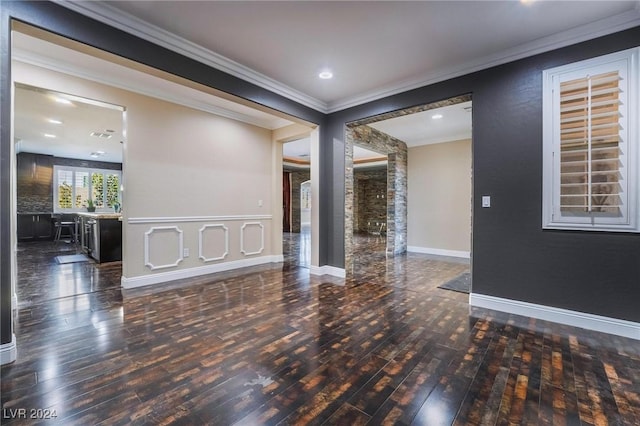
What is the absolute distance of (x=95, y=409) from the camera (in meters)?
1.52

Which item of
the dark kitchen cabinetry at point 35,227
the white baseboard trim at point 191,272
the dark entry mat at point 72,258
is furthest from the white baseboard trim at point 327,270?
the dark kitchen cabinetry at point 35,227

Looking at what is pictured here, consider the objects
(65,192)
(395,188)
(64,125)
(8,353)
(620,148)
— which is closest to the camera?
(8,353)

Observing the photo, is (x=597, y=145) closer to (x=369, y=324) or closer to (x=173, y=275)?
(x=369, y=324)

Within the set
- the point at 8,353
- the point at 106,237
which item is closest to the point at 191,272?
the point at 106,237

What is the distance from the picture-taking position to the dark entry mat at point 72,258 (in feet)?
18.2

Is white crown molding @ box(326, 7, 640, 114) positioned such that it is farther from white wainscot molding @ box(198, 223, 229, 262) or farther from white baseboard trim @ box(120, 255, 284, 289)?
white baseboard trim @ box(120, 255, 284, 289)

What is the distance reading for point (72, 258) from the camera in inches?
231

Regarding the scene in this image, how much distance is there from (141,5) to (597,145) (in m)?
4.20

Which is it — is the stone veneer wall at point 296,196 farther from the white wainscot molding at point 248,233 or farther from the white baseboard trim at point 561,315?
the white baseboard trim at point 561,315

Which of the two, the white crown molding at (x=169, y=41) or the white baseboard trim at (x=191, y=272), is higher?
the white crown molding at (x=169, y=41)

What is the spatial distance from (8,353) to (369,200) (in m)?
11.7

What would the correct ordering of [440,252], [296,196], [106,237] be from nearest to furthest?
[106,237] → [440,252] → [296,196]

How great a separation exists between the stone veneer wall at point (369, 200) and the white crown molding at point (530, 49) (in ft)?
26.9

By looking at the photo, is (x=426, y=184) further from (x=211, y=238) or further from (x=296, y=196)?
(x=296, y=196)
